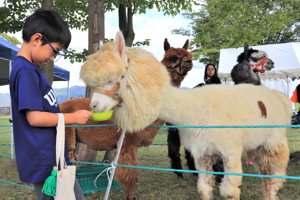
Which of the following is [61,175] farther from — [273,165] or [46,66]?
[46,66]

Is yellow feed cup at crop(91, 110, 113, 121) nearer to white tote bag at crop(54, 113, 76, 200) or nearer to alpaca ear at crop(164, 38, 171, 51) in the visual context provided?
white tote bag at crop(54, 113, 76, 200)

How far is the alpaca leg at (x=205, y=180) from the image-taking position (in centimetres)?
262

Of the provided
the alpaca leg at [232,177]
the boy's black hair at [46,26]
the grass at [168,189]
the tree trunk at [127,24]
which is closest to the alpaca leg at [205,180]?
the alpaca leg at [232,177]

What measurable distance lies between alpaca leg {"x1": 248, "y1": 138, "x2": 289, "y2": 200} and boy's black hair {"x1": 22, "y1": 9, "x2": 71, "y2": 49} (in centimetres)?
274

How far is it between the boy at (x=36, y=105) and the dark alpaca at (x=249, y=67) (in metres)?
3.33

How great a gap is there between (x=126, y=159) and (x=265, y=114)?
5.75ft

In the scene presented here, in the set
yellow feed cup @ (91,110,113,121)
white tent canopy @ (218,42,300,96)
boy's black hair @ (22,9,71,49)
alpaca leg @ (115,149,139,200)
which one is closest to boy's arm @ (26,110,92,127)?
yellow feed cup @ (91,110,113,121)

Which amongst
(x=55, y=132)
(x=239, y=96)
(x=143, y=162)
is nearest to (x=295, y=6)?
(x=143, y=162)

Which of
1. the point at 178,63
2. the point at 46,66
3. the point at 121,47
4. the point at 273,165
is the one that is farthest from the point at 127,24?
the point at 273,165

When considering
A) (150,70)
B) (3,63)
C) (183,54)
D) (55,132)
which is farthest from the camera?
(3,63)

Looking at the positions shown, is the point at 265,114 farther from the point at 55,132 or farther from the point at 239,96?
the point at 55,132

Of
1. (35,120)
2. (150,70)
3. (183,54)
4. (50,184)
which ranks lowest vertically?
(50,184)

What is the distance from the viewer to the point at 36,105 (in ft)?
4.69

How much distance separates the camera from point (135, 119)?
2.14 metres
